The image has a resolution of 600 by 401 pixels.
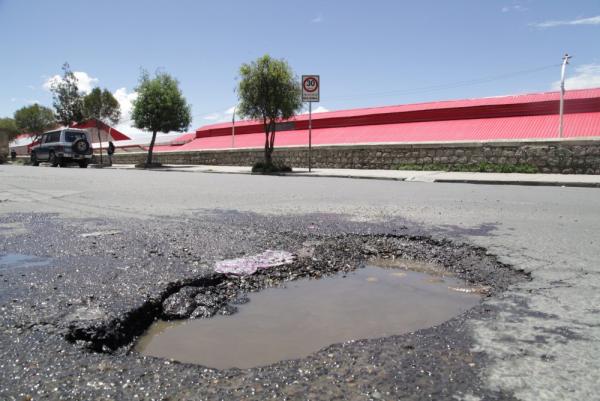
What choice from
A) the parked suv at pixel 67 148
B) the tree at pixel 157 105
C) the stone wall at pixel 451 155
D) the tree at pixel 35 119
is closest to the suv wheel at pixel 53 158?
the parked suv at pixel 67 148

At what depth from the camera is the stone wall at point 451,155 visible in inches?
522

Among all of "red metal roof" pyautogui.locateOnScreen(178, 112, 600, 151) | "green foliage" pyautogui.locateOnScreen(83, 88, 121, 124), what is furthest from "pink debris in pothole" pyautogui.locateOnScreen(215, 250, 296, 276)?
"green foliage" pyautogui.locateOnScreen(83, 88, 121, 124)

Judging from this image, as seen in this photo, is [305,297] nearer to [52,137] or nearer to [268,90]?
[268,90]

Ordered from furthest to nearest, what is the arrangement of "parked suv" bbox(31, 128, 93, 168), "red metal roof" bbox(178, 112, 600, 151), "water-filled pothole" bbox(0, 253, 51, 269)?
"parked suv" bbox(31, 128, 93, 168) < "red metal roof" bbox(178, 112, 600, 151) < "water-filled pothole" bbox(0, 253, 51, 269)

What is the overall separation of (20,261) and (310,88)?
13.8 metres

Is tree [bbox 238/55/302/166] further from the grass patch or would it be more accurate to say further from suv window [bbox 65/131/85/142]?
suv window [bbox 65/131/85/142]

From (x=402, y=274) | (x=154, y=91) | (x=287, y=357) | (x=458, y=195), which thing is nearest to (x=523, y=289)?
(x=402, y=274)

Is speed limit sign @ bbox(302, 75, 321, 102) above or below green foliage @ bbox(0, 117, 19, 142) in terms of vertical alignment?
below

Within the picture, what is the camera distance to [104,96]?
52094 mm

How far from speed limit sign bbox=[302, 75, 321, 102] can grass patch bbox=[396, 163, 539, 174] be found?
409 cm

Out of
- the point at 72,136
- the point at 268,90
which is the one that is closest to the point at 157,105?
the point at 72,136

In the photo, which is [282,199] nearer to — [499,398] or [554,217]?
[554,217]

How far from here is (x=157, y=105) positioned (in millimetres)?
27375

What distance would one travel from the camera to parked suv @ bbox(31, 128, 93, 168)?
26422 mm
